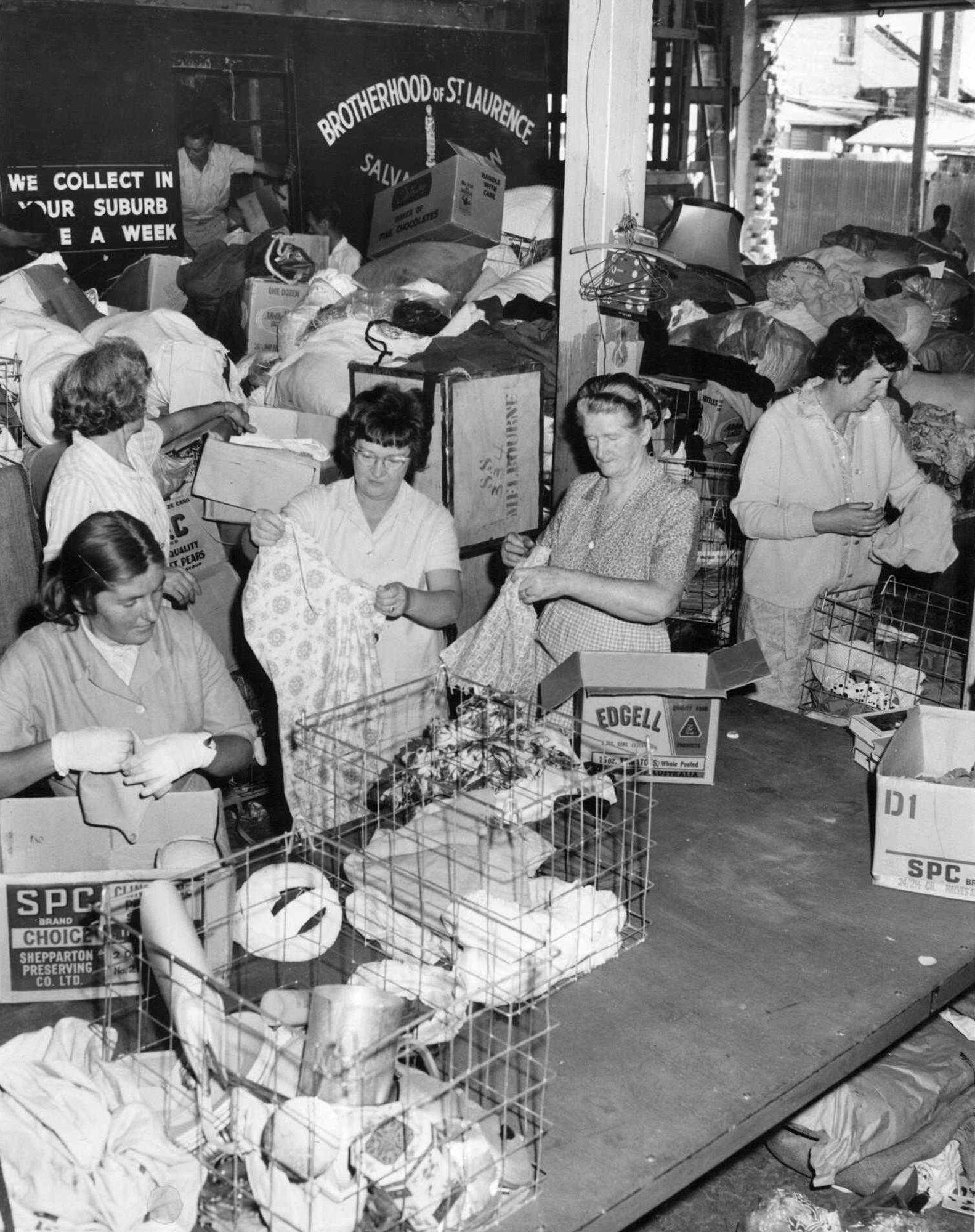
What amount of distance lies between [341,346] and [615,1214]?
4.84 m

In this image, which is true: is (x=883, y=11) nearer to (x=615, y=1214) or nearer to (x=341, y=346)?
(x=341, y=346)

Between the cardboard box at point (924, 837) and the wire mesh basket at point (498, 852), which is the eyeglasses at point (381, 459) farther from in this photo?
the cardboard box at point (924, 837)

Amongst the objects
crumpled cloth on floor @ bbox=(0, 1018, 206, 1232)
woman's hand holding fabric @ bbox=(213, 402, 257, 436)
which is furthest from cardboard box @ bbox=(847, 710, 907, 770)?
woman's hand holding fabric @ bbox=(213, 402, 257, 436)

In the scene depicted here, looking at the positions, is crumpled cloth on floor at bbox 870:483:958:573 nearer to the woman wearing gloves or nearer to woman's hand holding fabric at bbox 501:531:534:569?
woman's hand holding fabric at bbox 501:531:534:569

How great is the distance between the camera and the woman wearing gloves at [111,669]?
3016mm

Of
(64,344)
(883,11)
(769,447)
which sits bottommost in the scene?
(769,447)

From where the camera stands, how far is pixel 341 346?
6.15 metres

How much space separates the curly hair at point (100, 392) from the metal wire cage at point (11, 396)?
1.39 m

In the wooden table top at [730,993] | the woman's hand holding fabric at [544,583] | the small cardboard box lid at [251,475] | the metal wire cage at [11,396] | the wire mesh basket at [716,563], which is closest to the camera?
the wooden table top at [730,993]

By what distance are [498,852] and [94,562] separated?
117cm

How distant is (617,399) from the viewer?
3658mm

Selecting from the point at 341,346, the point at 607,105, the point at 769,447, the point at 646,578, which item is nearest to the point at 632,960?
the point at 646,578

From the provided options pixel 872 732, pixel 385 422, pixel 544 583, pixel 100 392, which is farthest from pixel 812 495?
pixel 100 392

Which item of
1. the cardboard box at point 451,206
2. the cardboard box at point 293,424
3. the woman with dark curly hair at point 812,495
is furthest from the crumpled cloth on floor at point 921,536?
the cardboard box at point 451,206
